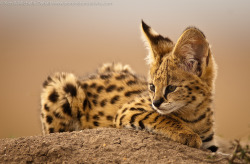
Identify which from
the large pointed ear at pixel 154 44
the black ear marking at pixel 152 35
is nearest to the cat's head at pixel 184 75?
the large pointed ear at pixel 154 44

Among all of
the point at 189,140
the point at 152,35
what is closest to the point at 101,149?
the point at 189,140

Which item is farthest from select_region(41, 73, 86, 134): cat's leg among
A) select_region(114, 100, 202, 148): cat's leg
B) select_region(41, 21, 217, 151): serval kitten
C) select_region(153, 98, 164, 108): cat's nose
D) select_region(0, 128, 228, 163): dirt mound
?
select_region(153, 98, 164, 108): cat's nose

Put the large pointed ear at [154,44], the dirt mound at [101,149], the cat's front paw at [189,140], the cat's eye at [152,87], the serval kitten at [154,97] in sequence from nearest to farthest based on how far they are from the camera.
A: 1. the dirt mound at [101,149]
2. the cat's front paw at [189,140]
3. the serval kitten at [154,97]
4. the cat's eye at [152,87]
5. the large pointed ear at [154,44]

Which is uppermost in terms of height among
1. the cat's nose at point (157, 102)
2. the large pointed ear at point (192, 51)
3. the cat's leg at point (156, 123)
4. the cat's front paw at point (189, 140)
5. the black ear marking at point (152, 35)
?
the black ear marking at point (152, 35)

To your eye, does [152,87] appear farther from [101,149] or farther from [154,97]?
[101,149]

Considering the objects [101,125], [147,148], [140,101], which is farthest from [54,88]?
[147,148]

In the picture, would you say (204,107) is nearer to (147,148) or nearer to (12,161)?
(147,148)

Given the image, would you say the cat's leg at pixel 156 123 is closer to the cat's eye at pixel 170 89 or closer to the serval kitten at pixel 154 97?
the serval kitten at pixel 154 97
